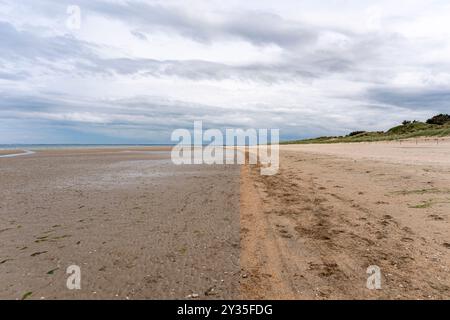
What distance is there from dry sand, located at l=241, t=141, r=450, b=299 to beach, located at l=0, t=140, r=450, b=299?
25 millimetres

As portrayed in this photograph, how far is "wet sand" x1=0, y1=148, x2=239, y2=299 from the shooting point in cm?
464

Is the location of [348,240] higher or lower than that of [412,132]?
lower

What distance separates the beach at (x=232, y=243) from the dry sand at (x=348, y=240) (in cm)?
2

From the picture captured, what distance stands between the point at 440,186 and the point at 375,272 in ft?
23.7

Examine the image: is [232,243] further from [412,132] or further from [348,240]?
[412,132]

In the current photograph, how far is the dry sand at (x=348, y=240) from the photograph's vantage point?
4582mm

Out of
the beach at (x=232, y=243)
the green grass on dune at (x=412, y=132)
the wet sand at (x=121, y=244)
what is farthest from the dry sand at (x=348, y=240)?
the green grass on dune at (x=412, y=132)

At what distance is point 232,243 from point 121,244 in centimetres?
215

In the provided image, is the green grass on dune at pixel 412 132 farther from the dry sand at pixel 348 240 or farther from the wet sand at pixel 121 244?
the wet sand at pixel 121 244

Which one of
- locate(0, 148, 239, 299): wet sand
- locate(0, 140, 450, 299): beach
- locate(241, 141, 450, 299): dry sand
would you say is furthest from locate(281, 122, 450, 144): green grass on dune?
locate(0, 148, 239, 299): wet sand

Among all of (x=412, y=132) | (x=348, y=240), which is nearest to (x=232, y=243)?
(x=348, y=240)

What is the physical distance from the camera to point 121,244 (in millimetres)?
6496

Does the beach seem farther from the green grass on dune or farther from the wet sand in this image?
the green grass on dune
